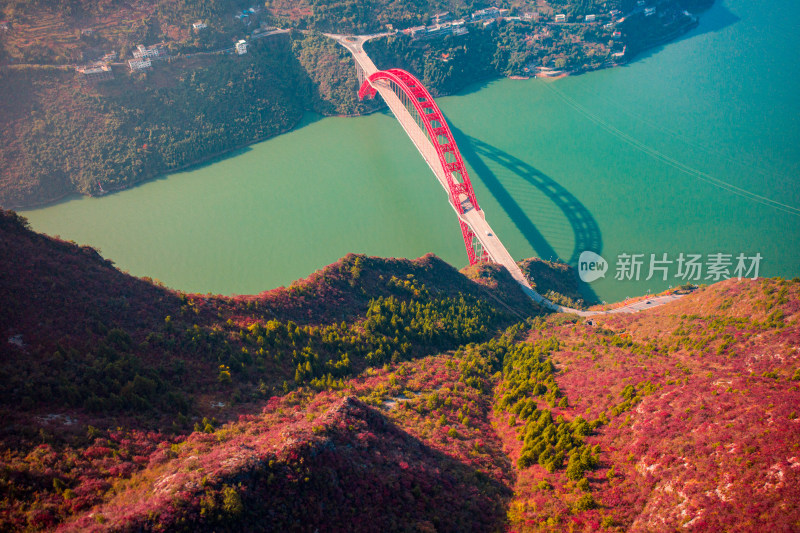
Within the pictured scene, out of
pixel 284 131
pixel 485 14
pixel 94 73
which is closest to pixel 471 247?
pixel 284 131

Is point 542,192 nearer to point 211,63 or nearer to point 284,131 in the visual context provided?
point 284,131

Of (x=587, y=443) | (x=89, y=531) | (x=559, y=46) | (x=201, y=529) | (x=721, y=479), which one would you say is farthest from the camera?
(x=559, y=46)

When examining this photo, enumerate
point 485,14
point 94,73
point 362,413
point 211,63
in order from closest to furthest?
point 362,413 < point 94,73 < point 211,63 < point 485,14

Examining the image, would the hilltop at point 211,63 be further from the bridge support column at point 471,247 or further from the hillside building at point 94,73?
the bridge support column at point 471,247

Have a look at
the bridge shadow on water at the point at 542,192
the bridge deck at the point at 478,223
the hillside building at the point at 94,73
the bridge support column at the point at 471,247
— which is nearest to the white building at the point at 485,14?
the bridge deck at the point at 478,223

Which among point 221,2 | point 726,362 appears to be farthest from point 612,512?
point 221,2

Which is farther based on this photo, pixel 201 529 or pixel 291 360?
pixel 291 360

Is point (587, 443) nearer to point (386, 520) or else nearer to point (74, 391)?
point (386, 520)
